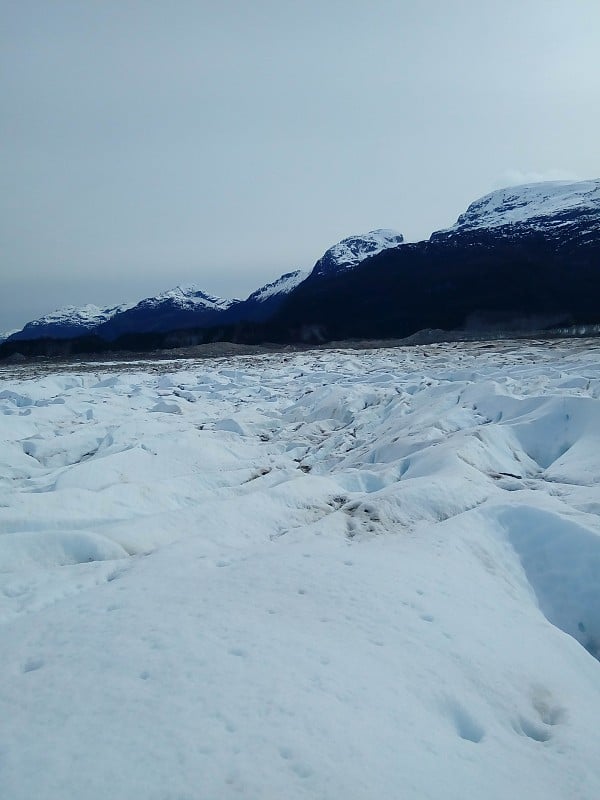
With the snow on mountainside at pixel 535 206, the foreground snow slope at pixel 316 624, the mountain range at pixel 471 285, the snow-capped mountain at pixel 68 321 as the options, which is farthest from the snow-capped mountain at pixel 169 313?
the foreground snow slope at pixel 316 624

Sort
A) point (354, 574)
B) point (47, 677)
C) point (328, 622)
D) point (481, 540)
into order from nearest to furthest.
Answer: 1. point (47, 677)
2. point (328, 622)
3. point (354, 574)
4. point (481, 540)

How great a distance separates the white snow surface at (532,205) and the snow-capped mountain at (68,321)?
359ft

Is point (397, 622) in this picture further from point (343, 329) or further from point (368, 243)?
point (368, 243)

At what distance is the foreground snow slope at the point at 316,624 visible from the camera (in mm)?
2203

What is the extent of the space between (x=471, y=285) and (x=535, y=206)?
114 feet

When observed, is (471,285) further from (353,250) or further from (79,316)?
(79,316)

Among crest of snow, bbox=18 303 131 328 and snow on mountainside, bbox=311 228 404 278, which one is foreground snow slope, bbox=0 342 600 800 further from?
crest of snow, bbox=18 303 131 328

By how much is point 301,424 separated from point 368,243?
334ft

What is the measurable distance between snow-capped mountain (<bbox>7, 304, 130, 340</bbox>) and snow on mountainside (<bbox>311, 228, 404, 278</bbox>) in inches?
3162

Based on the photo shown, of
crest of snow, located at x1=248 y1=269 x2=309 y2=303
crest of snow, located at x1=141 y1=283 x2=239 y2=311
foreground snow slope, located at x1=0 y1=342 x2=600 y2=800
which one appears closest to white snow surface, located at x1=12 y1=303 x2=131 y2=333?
crest of snow, located at x1=141 y1=283 x2=239 y2=311

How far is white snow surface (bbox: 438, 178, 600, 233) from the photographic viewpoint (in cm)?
6656

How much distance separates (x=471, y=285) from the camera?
53.8 metres

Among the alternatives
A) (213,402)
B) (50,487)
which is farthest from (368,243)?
(50,487)

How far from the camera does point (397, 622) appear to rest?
3.30 m
